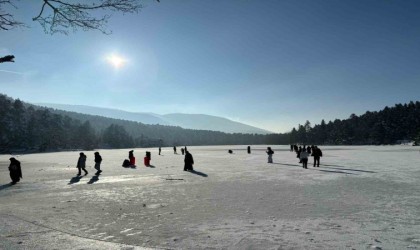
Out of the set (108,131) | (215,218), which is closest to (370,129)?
(108,131)

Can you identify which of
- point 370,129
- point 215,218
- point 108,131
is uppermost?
point 370,129

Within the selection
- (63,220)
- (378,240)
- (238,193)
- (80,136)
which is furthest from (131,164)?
(80,136)

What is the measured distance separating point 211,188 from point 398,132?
138m

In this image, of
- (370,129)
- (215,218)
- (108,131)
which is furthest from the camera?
(108,131)

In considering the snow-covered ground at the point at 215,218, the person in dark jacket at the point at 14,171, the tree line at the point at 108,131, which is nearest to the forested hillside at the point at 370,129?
the tree line at the point at 108,131

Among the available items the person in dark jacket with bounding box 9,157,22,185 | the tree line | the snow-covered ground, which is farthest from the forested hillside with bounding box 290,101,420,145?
the person in dark jacket with bounding box 9,157,22,185

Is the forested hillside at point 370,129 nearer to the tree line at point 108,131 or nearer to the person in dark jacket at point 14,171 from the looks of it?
the tree line at point 108,131

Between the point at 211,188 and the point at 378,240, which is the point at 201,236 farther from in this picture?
the point at 211,188

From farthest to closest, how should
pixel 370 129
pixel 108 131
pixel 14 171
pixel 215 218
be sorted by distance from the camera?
pixel 108 131 → pixel 370 129 → pixel 14 171 → pixel 215 218

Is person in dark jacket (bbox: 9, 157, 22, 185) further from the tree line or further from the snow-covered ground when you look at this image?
the tree line

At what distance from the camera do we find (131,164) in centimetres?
2980

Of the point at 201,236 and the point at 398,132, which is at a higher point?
the point at 398,132

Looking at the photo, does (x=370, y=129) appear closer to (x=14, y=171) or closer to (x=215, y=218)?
(x=14, y=171)

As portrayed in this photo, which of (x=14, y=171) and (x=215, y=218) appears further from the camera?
(x=14, y=171)
